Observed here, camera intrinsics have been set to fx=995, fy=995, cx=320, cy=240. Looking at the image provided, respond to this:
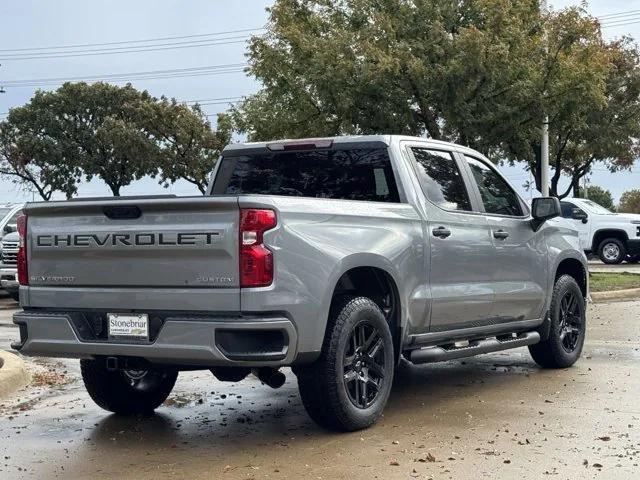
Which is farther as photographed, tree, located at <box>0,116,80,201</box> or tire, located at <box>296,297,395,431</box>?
tree, located at <box>0,116,80,201</box>

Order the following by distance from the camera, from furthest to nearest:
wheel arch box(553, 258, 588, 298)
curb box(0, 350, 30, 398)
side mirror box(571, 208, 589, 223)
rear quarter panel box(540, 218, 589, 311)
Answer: side mirror box(571, 208, 589, 223), wheel arch box(553, 258, 588, 298), rear quarter panel box(540, 218, 589, 311), curb box(0, 350, 30, 398)

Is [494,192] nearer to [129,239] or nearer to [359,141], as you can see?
[359,141]

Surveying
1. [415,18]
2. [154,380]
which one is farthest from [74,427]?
[415,18]

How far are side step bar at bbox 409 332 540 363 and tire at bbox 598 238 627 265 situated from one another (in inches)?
788

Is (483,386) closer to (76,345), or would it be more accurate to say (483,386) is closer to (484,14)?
(76,345)

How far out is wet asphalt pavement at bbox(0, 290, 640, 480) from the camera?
18.1 ft

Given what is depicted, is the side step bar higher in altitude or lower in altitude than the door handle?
lower

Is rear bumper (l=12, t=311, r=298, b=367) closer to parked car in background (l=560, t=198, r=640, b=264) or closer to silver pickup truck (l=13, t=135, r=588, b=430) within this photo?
silver pickup truck (l=13, t=135, r=588, b=430)

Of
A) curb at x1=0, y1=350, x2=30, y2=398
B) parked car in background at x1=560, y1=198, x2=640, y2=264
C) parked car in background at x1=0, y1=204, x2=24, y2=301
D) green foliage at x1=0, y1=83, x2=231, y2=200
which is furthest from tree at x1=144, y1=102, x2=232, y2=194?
curb at x1=0, y1=350, x2=30, y2=398

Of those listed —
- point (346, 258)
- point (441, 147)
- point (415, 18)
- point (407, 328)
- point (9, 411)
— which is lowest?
point (9, 411)

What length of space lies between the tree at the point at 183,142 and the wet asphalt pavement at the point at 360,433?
50.3 m

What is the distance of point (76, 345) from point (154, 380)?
1.28 meters

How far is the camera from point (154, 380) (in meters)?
7.36

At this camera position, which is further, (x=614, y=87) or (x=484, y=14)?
(x=614, y=87)
